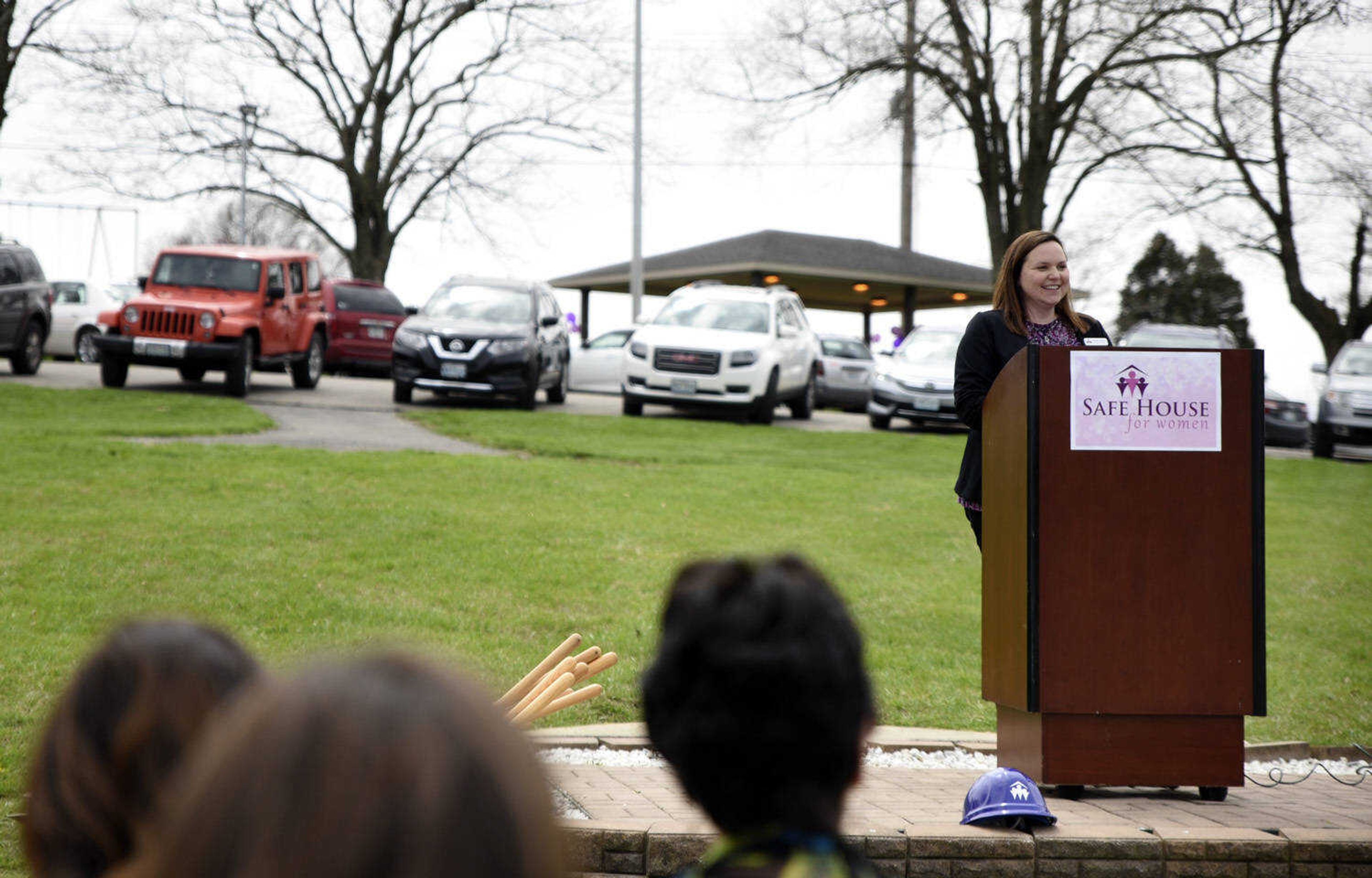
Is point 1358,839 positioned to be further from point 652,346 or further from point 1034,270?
point 652,346

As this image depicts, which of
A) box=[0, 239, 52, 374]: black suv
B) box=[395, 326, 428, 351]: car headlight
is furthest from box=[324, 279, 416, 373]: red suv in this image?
box=[395, 326, 428, 351]: car headlight

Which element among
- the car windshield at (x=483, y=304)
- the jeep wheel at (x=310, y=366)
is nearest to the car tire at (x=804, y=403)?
the car windshield at (x=483, y=304)

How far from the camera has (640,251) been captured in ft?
102

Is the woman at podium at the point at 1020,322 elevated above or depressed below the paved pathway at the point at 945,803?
above

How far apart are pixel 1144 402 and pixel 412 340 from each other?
1565cm

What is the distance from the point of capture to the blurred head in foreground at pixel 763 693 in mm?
1577

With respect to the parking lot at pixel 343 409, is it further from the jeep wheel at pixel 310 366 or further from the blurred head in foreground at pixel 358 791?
the blurred head in foreground at pixel 358 791

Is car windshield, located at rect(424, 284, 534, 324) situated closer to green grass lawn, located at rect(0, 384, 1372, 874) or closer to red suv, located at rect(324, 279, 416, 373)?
green grass lawn, located at rect(0, 384, 1372, 874)

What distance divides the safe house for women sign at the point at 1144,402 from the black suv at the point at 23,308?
1855cm

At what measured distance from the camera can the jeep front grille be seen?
18.6 meters

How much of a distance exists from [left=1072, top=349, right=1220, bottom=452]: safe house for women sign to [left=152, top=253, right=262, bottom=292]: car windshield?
1651cm

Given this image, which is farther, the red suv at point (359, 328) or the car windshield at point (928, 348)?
the red suv at point (359, 328)

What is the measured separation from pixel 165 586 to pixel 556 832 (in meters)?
7.31

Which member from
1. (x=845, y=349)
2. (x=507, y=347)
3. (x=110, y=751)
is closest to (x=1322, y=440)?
(x=845, y=349)
